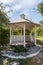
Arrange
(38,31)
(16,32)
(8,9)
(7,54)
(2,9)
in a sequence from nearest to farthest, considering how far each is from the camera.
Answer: (7,54) < (2,9) < (8,9) < (16,32) < (38,31)

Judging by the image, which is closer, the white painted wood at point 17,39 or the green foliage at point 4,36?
the white painted wood at point 17,39

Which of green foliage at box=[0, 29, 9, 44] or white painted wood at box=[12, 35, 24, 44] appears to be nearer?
white painted wood at box=[12, 35, 24, 44]

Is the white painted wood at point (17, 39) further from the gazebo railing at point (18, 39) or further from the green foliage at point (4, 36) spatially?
the green foliage at point (4, 36)

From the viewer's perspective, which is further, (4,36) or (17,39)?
(4,36)

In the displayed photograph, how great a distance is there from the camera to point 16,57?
1345cm

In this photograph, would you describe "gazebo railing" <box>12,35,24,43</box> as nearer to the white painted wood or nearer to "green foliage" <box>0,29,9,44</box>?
the white painted wood

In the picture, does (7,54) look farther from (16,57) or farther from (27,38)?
(27,38)

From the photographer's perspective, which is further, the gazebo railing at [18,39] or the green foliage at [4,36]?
the green foliage at [4,36]

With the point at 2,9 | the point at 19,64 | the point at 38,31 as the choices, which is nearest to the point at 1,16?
the point at 2,9

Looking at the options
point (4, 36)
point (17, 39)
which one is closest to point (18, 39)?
point (17, 39)

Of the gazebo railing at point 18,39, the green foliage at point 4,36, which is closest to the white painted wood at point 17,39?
the gazebo railing at point 18,39

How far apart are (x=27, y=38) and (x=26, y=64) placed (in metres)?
10.1

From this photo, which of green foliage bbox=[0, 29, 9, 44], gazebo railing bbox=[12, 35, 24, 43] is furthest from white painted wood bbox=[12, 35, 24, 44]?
green foliage bbox=[0, 29, 9, 44]

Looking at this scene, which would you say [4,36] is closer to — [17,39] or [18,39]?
[17,39]
